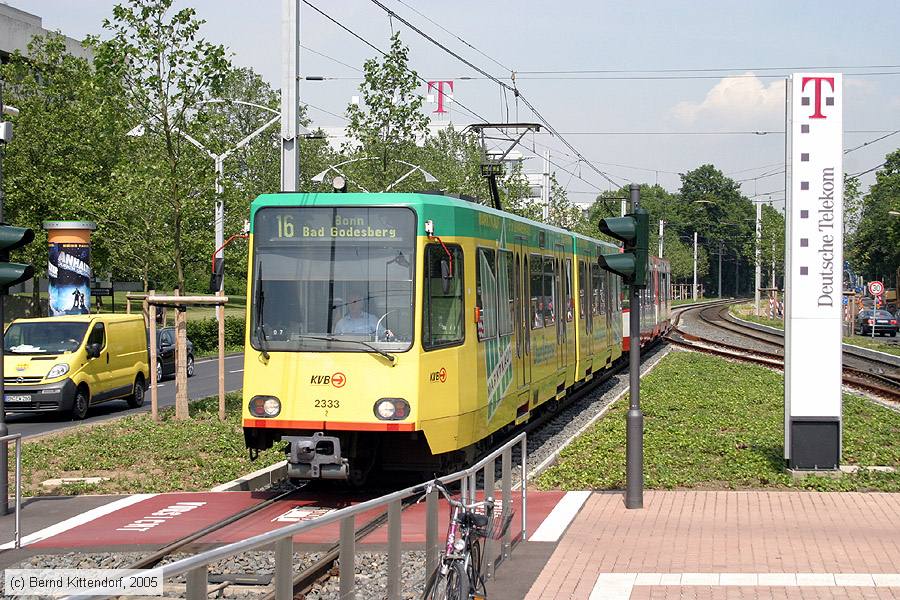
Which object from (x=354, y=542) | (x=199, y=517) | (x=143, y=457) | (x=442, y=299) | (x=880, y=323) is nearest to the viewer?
(x=354, y=542)

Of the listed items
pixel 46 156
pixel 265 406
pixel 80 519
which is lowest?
pixel 80 519

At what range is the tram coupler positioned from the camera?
462 inches

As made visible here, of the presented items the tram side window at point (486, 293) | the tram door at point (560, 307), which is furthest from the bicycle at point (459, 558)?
the tram door at point (560, 307)

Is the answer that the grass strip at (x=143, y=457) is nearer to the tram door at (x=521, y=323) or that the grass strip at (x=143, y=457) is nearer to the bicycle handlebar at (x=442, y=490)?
the tram door at (x=521, y=323)

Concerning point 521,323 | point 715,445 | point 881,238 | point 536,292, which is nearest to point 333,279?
point 521,323

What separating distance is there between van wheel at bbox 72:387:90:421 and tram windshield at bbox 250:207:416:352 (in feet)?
38.1

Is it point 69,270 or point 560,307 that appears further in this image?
point 69,270

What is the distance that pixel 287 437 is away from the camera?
12.0m

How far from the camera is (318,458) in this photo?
1176 cm

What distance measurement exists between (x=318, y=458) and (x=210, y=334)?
34099mm

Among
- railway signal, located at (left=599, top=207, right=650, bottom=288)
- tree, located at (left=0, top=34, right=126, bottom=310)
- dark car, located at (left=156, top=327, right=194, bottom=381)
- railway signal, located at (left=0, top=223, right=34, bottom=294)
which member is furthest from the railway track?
tree, located at (left=0, top=34, right=126, bottom=310)

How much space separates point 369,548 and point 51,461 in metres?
10.1

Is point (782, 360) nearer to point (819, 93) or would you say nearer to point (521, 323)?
point (521, 323)

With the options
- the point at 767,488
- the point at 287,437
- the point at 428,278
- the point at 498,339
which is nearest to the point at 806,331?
the point at 767,488
